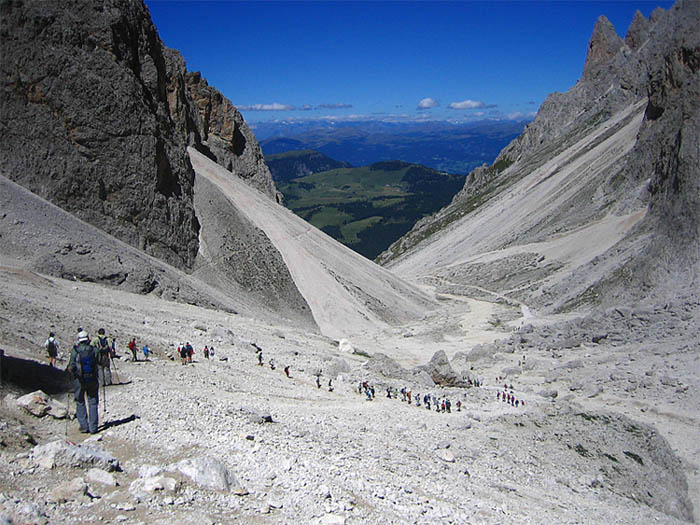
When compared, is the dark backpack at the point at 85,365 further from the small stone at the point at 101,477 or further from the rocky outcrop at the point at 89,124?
the rocky outcrop at the point at 89,124

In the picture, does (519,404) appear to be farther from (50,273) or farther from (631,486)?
(50,273)

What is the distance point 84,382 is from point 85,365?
32 centimetres

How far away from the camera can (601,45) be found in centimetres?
14338

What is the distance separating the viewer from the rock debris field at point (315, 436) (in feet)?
29.3

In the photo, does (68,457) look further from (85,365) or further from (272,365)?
(272,365)

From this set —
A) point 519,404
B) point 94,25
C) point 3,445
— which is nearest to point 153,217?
point 94,25

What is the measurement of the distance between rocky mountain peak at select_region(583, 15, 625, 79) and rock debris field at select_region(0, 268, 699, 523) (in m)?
135

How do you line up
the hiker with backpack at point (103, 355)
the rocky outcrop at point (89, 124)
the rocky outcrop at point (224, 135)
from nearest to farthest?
1. the hiker with backpack at point (103, 355)
2. the rocky outcrop at point (89, 124)
3. the rocky outcrop at point (224, 135)

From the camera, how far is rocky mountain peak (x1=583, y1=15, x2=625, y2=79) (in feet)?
462

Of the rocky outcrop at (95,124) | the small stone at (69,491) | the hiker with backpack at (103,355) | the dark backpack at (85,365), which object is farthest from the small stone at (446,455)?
the rocky outcrop at (95,124)

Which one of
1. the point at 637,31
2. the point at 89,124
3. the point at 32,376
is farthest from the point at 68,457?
the point at 637,31

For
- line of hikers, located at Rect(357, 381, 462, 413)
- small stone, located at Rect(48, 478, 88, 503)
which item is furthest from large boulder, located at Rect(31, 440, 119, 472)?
line of hikers, located at Rect(357, 381, 462, 413)

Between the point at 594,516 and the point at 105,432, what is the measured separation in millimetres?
11500

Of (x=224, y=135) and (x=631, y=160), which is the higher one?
(x=224, y=135)
